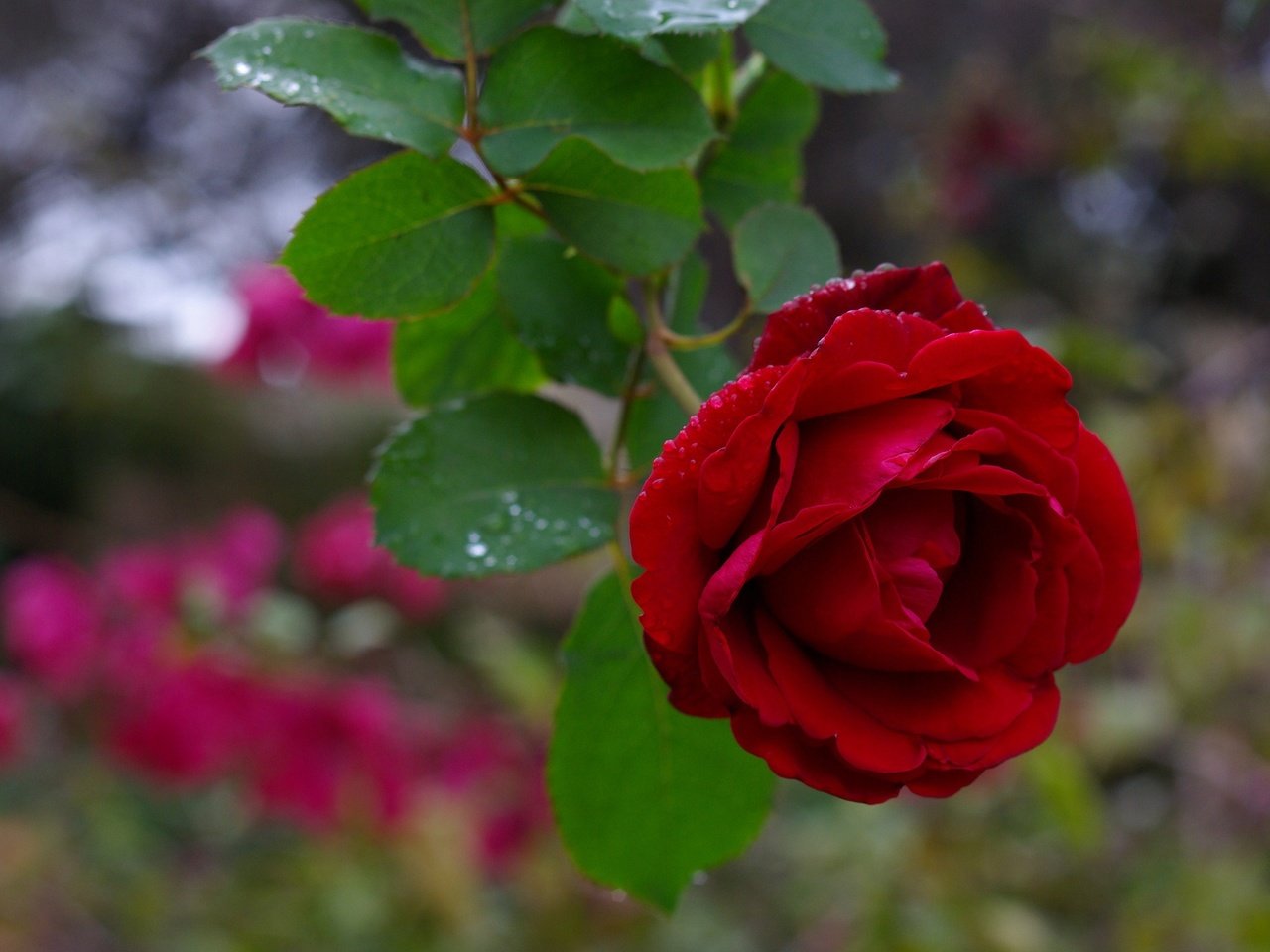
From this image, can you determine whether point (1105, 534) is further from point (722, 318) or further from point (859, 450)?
point (722, 318)

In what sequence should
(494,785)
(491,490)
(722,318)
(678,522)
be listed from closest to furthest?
(678,522) < (491,490) < (494,785) < (722,318)

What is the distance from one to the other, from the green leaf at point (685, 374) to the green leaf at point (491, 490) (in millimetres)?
18

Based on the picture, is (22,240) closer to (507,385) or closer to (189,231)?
(189,231)

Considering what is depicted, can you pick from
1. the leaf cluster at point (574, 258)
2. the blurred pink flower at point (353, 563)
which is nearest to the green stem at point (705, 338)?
the leaf cluster at point (574, 258)

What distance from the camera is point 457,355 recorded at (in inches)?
16.6

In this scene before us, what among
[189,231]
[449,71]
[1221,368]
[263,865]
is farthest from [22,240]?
[449,71]

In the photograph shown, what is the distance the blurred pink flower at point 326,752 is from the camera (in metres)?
1.27

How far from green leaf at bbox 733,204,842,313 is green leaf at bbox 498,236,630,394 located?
52mm

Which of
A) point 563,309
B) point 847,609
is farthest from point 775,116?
point 847,609

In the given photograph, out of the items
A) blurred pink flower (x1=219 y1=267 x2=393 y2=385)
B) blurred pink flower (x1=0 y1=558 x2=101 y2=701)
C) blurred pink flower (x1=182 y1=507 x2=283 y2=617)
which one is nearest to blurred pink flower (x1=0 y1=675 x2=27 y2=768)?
blurred pink flower (x1=0 y1=558 x2=101 y2=701)

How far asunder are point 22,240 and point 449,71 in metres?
3.50

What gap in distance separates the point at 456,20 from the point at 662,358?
0.40 feet

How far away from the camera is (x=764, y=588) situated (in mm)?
273

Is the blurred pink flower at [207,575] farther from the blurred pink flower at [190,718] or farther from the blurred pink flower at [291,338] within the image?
the blurred pink flower at [291,338]
